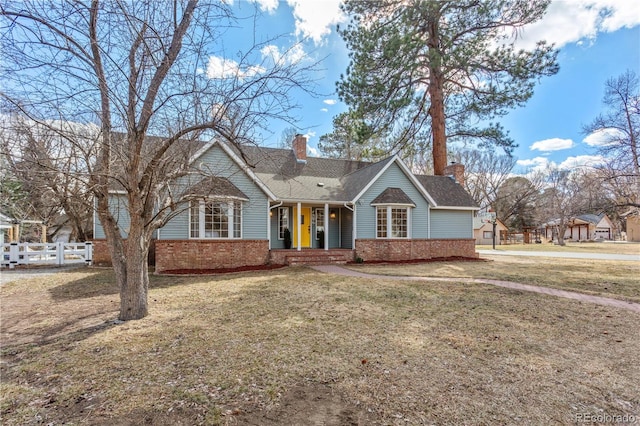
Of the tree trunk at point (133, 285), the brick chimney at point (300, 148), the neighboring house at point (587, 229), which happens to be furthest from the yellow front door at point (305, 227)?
the neighboring house at point (587, 229)

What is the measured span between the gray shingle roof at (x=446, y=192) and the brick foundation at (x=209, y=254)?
9867 mm

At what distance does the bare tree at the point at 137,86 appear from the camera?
12.7 feet

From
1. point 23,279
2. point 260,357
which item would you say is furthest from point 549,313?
point 23,279

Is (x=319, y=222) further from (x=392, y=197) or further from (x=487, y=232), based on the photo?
(x=487, y=232)

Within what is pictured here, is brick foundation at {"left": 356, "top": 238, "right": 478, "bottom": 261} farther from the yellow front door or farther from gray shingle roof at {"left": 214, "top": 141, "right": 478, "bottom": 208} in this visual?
the yellow front door

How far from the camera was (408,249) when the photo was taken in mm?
15438

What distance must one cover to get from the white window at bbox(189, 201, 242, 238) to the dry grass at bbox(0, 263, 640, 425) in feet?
17.4

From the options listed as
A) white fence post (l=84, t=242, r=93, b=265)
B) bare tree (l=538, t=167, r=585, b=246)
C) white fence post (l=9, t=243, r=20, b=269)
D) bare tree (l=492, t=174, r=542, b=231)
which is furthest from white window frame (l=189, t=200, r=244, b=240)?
bare tree (l=492, t=174, r=542, b=231)

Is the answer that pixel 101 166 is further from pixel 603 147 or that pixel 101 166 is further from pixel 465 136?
pixel 465 136

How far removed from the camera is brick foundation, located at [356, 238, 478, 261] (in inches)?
586

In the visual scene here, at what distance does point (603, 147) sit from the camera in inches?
492

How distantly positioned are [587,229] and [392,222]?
49.5 metres

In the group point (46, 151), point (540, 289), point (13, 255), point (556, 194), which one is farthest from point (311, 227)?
point (556, 194)

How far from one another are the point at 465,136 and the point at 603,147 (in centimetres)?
907
